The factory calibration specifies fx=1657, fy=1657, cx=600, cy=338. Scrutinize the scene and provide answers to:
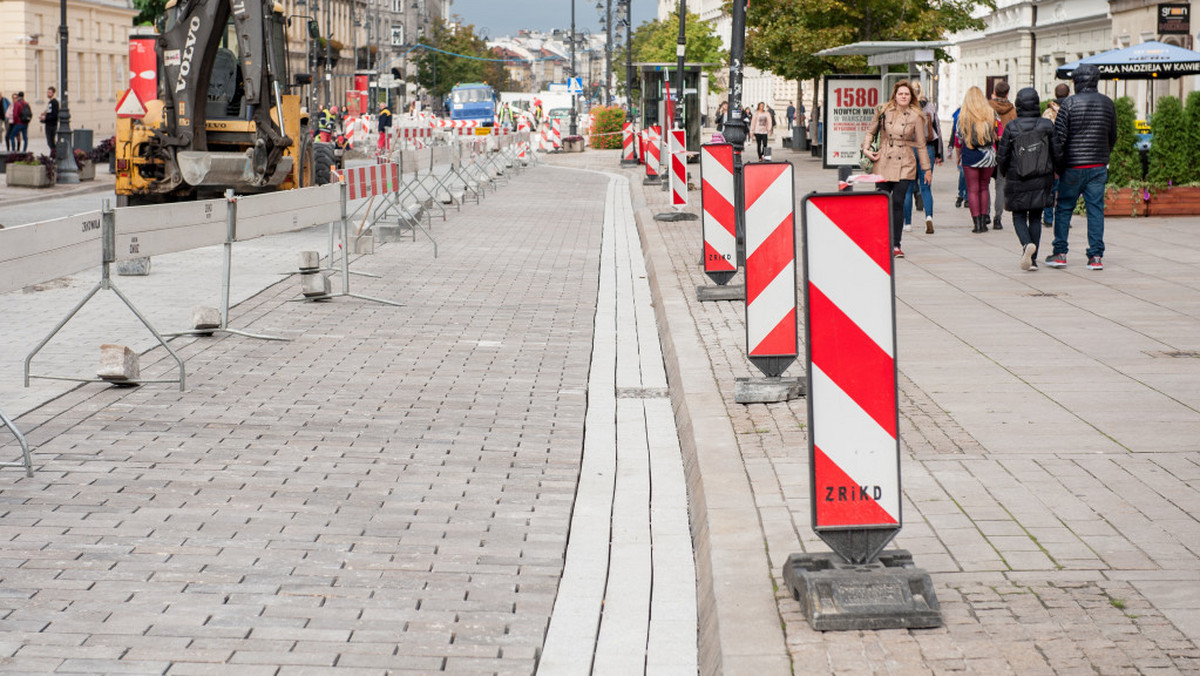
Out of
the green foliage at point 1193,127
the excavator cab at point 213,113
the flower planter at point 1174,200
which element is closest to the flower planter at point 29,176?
the excavator cab at point 213,113

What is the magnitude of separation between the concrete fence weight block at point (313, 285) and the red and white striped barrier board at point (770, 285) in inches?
241

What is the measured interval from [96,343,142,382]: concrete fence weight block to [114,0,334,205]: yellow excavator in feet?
38.7

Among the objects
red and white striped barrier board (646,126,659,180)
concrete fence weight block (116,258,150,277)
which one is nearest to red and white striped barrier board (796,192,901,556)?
concrete fence weight block (116,258,150,277)

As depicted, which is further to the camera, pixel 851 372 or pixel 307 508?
pixel 307 508

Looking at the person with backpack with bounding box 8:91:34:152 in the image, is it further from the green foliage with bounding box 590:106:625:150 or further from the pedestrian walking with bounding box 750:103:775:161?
the green foliage with bounding box 590:106:625:150

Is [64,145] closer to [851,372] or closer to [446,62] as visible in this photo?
[851,372]

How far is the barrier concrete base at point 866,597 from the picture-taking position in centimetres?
475

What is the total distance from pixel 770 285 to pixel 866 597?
12.5 feet

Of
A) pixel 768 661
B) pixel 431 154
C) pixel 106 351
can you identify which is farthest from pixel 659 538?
pixel 431 154

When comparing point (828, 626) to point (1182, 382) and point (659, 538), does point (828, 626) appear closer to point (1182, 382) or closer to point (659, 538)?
point (659, 538)

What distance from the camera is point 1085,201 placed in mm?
14594

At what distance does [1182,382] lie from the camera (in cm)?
891

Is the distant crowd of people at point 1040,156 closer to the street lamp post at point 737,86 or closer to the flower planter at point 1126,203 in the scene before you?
the street lamp post at point 737,86

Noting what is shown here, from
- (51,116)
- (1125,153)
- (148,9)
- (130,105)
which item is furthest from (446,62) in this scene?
(1125,153)
